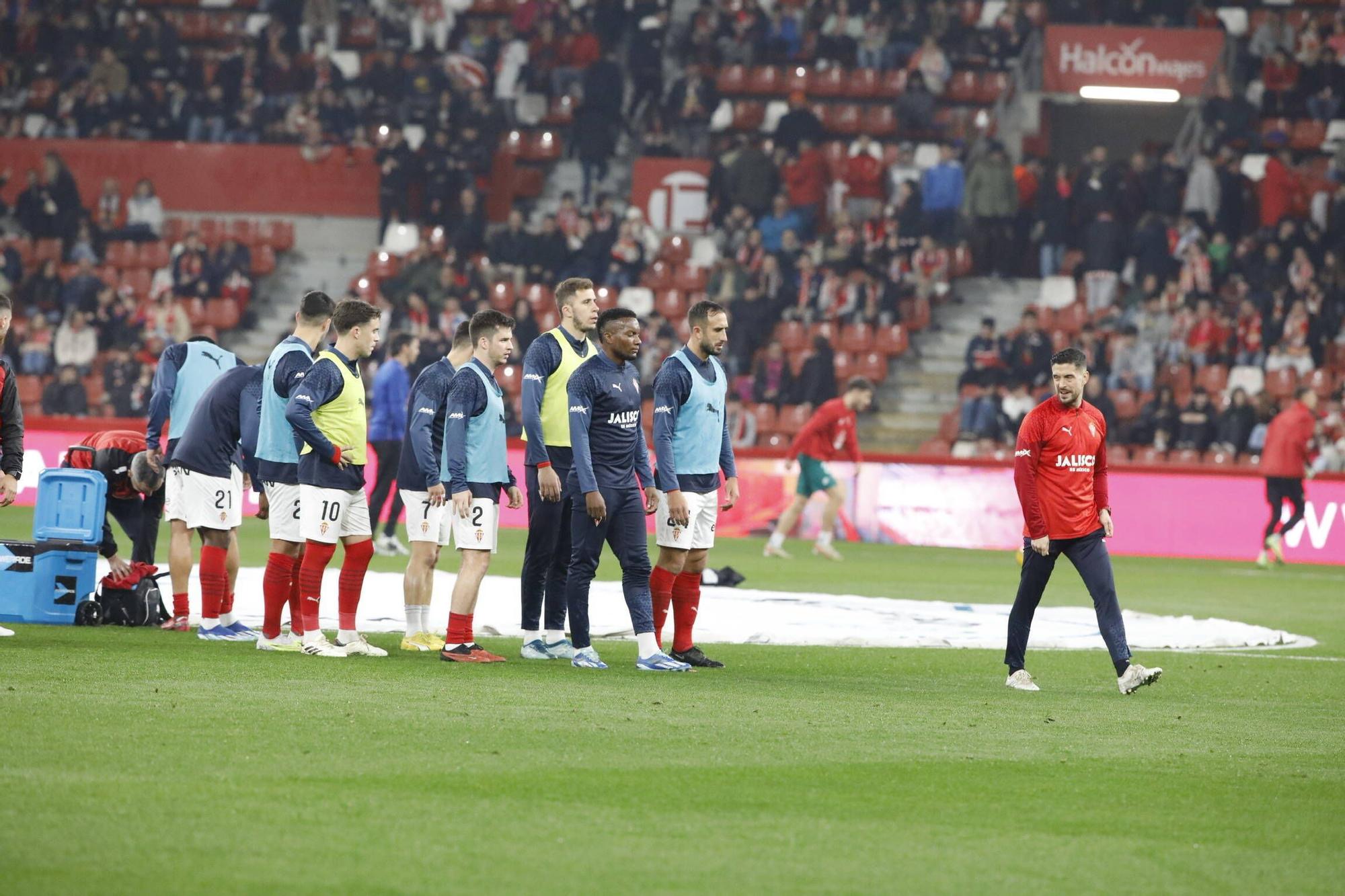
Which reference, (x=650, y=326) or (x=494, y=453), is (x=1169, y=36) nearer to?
(x=650, y=326)

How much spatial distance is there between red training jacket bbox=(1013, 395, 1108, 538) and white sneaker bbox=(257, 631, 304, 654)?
176 inches

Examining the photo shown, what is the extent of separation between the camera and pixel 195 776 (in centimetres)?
658

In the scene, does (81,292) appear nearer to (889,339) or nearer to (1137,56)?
(889,339)

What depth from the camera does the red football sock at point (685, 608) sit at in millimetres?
11320

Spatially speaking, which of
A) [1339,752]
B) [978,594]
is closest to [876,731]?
[1339,752]

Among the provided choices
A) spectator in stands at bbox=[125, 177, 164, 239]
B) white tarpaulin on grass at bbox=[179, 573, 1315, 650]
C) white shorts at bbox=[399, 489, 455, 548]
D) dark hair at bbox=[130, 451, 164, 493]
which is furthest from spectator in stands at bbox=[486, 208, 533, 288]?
white shorts at bbox=[399, 489, 455, 548]

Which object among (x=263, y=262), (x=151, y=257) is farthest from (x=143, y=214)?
(x=263, y=262)

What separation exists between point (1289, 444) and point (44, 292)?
816 inches

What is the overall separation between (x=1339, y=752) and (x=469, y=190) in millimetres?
24904

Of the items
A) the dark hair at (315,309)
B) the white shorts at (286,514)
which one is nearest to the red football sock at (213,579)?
the white shorts at (286,514)

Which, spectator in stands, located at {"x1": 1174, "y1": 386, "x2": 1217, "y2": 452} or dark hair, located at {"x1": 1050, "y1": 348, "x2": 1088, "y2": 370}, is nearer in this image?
dark hair, located at {"x1": 1050, "y1": 348, "x2": 1088, "y2": 370}

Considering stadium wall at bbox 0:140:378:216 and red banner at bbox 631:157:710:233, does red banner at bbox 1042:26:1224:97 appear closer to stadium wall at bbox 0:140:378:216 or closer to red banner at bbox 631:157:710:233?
red banner at bbox 631:157:710:233

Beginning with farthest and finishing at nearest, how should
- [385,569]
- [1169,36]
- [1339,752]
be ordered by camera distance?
[1169,36]
[385,569]
[1339,752]

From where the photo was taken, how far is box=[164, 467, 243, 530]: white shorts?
38.7 feet
